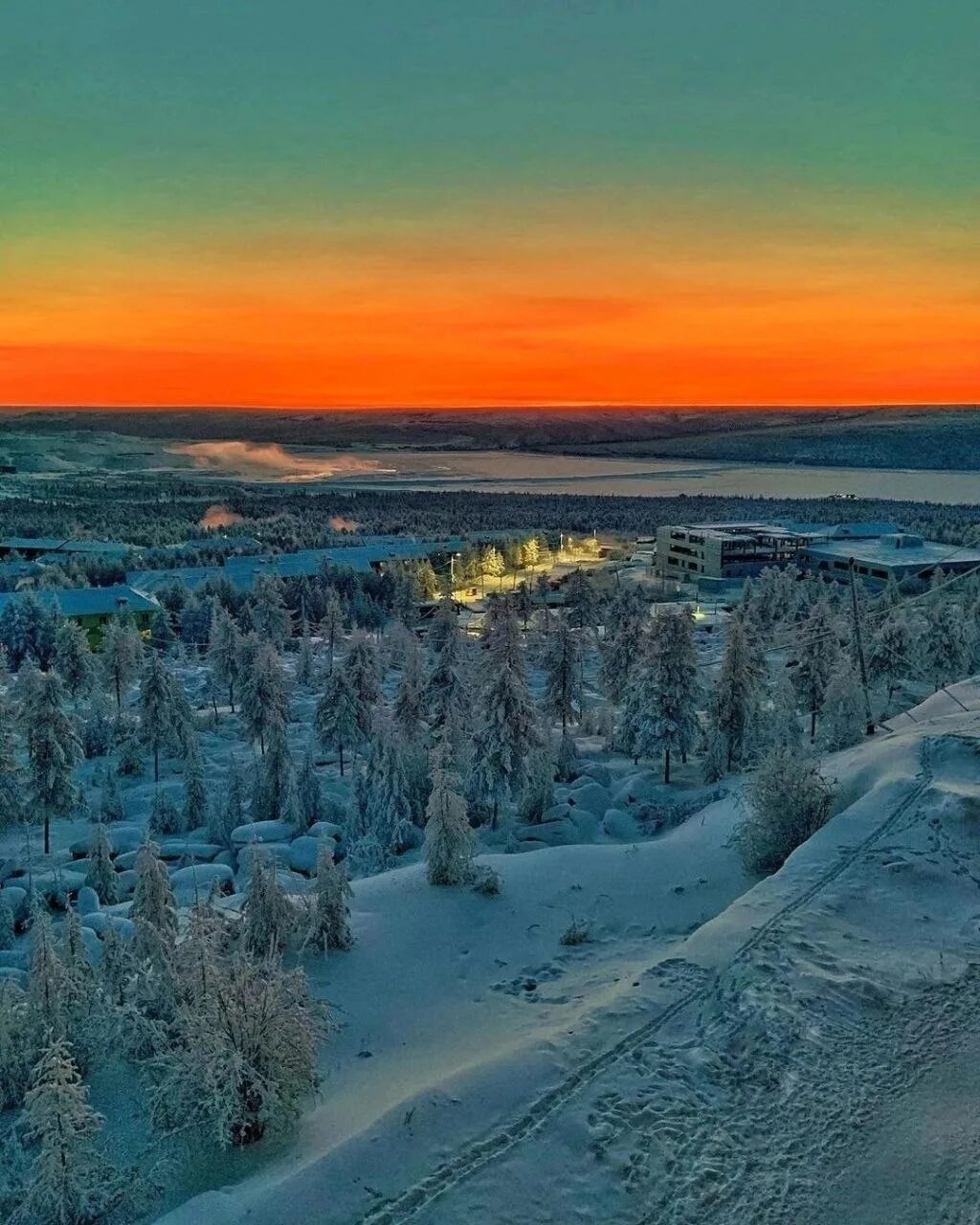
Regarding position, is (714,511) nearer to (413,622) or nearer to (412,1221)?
(413,622)

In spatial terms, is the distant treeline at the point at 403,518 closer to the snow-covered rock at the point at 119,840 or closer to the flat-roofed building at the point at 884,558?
the flat-roofed building at the point at 884,558

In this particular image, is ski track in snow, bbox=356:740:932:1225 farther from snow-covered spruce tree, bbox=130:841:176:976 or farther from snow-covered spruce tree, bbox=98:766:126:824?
snow-covered spruce tree, bbox=98:766:126:824

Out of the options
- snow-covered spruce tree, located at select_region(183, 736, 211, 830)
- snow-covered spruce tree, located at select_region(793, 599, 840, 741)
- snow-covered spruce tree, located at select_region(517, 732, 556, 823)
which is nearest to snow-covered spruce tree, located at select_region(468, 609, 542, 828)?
→ snow-covered spruce tree, located at select_region(517, 732, 556, 823)

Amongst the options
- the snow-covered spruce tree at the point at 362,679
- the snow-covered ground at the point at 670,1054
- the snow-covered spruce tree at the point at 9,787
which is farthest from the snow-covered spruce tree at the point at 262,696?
the snow-covered ground at the point at 670,1054

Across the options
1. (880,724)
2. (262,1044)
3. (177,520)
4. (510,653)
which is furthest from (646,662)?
(177,520)

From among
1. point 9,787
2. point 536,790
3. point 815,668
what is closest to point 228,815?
point 9,787
